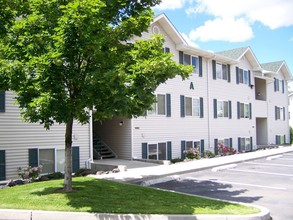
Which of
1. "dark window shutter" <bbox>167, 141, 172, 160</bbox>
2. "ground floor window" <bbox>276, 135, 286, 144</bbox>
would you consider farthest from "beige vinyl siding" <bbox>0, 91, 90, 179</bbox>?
"ground floor window" <bbox>276, 135, 286, 144</bbox>

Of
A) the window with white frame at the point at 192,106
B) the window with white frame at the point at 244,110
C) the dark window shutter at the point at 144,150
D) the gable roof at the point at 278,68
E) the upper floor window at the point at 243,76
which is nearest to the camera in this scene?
the dark window shutter at the point at 144,150

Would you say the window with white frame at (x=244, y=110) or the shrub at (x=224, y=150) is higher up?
the window with white frame at (x=244, y=110)

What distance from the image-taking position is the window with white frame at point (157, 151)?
20.9 meters

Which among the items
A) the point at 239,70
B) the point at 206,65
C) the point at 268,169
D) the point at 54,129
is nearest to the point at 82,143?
the point at 54,129

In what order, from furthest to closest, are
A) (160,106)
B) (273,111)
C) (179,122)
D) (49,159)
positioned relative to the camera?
(273,111) < (179,122) < (160,106) < (49,159)

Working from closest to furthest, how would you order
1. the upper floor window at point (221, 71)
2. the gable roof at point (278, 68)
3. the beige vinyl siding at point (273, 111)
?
1. the upper floor window at point (221, 71)
2. the beige vinyl siding at point (273, 111)
3. the gable roof at point (278, 68)

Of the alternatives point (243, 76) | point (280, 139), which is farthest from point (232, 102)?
point (280, 139)

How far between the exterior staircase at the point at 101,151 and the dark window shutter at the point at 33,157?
496 centimetres

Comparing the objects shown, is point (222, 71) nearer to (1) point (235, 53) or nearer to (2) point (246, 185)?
(1) point (235, 53)

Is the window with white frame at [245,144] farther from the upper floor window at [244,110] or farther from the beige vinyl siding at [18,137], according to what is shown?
the beige vinyl siding at [18,137]

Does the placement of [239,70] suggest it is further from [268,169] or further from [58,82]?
[58,82]

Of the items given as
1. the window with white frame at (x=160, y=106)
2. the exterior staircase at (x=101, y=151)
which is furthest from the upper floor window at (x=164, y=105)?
the exterior staircase at (x=101, y=151)

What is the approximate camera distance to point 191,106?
24250mm

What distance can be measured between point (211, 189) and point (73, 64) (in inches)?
252
